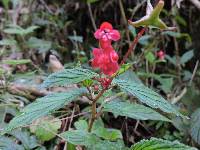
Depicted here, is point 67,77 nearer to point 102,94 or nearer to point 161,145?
point 102,94

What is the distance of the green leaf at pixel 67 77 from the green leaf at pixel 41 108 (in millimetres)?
47

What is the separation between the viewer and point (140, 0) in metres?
2.31

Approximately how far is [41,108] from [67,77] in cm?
8

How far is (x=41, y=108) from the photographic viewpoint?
842 millimetres

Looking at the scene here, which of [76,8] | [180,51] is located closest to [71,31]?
[76,8]

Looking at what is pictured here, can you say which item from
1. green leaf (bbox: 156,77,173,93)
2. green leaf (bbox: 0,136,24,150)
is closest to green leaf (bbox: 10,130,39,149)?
green leaf (bbox: 0,136,24,150)

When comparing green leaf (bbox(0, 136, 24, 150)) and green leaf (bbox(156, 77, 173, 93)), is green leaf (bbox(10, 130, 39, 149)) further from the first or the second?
green leaf (bbox(156, 77, 173, 93))

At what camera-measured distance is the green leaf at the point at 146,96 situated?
820mm

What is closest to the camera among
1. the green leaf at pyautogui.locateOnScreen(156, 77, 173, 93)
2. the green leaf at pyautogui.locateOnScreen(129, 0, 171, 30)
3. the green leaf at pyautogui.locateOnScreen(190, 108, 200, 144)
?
the green leaf at pyautogui.locateOnScreen(129, 0, 171, 30)

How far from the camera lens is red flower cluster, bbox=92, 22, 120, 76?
89 centimetres

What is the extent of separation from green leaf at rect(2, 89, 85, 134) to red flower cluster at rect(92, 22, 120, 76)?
0.08 meters

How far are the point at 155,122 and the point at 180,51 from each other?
91cm

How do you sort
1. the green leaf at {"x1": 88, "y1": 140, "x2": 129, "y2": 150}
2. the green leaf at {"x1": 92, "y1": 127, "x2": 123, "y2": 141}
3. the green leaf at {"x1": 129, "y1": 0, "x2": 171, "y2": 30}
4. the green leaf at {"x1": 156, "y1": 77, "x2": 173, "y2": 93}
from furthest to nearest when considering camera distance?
the green leaf at {"x1": 156, "y1": 77, "x2": 173, "y2": 93} → the green leaf at {"x1": 92, "y1": 127, "x2": 123, "y2": 141} → the green leaf at {"x1": 88, "y1": 140, "x2": 129, "y2": 150} → the green leaf at {"x1": 129, "y1": 0, "x2": 171, "y2": 30}

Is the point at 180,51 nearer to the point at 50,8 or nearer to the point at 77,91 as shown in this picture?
the point at 50,8
